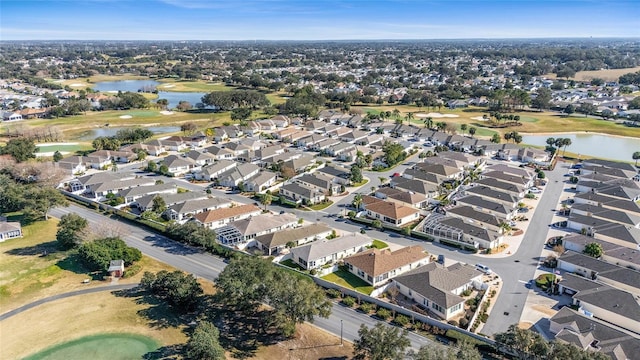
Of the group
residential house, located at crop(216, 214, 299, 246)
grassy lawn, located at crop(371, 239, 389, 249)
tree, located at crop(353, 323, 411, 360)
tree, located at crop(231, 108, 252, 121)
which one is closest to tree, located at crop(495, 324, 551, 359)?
tree, located at crop(353, 323, 411, 360)

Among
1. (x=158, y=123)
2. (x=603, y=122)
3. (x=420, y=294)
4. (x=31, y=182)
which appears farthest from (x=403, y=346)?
(x=603, y=122)

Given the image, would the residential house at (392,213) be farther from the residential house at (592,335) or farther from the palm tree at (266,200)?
the residential house at (592,335)

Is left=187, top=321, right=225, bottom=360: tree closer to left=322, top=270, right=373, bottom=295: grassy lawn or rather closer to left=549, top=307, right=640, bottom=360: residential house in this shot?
left=322, top=270, right=373, bottom=295: grassy lawn

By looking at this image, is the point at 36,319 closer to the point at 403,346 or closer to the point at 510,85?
the point at 403,346

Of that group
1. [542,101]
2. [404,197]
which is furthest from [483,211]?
[542,101]

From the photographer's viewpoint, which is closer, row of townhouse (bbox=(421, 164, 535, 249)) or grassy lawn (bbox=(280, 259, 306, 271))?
grassy lawn (bbox=(280, 259, 306, 271))
